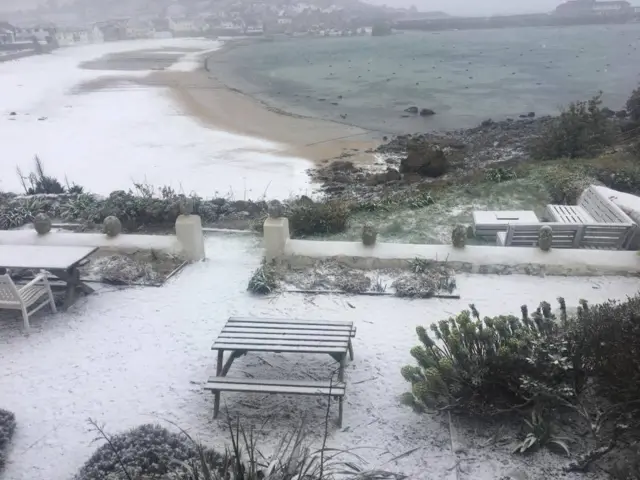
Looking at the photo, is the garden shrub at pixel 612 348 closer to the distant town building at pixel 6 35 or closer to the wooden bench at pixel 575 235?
the wooden bench at pixel 575 235

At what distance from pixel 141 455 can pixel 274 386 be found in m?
1.23

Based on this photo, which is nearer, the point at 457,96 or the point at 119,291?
the point at 119,291

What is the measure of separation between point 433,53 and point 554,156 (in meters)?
74.5

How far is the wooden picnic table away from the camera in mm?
7141

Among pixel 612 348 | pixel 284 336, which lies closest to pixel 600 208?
pixel 612 348

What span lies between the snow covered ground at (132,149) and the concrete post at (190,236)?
5.92 metres

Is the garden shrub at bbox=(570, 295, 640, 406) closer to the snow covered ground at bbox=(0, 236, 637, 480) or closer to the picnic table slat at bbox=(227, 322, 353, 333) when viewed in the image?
the snow covered ground at bbox=(0, 236, 637, 480)

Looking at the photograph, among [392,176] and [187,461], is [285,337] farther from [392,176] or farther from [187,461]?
[392,176]

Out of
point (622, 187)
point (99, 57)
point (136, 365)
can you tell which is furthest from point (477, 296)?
point (99, 57)

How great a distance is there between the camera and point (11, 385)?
19.3 feet

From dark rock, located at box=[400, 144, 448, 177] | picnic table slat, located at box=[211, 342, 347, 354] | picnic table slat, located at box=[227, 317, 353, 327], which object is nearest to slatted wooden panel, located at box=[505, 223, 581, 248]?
picnic table slat, located at box=[227, 317, 353, 327]

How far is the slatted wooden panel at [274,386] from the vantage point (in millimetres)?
5121

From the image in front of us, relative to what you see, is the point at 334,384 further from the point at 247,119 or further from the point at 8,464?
the point at 247,119

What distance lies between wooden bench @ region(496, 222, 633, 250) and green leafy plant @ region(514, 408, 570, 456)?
4577mm
